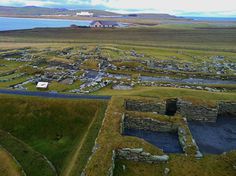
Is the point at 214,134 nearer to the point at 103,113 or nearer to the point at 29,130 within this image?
the point at 103,113

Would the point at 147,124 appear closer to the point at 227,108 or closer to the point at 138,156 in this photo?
the point at 138,156

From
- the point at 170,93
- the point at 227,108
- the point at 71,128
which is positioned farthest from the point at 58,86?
the point at 227,108

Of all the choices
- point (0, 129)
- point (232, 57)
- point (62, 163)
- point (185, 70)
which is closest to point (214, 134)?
Result: point (62, 163)

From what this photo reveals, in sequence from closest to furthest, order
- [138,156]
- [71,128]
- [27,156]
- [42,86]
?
[138,156] → [27,156] → [71,128] → [42,86]

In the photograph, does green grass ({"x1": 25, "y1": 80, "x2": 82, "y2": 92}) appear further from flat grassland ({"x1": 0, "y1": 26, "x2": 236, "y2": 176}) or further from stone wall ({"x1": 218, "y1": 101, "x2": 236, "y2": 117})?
stone wall ({"x1": 218, "y1": 101, "x2": 236, "y2": 117})

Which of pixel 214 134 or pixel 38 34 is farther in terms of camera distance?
pixel 38 34
